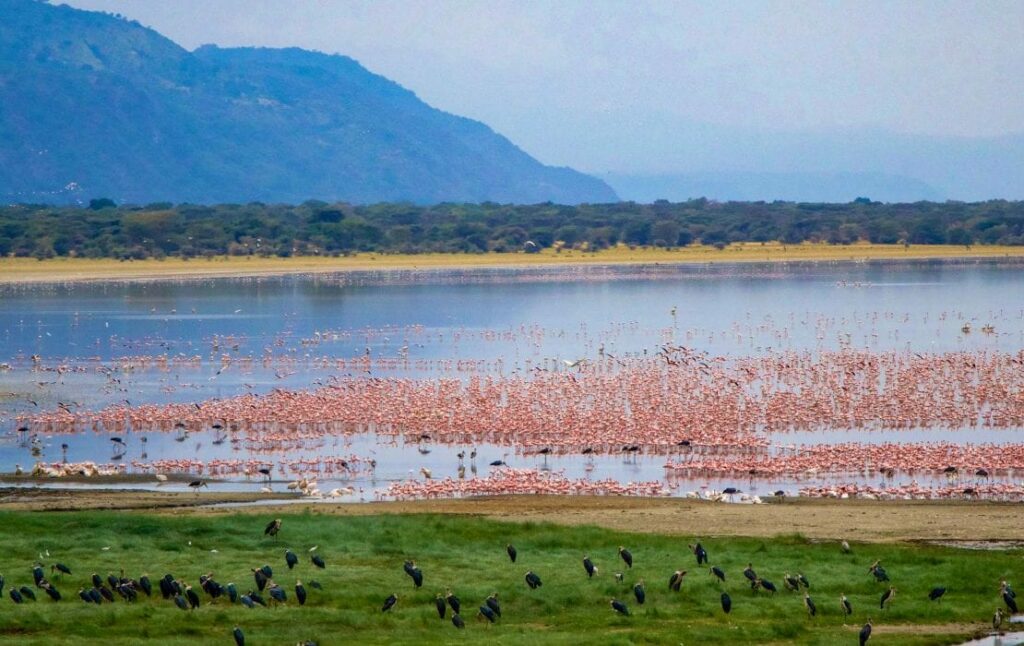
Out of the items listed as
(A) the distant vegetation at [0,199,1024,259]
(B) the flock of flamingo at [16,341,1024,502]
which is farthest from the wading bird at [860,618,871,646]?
(A) the distant vegetation at [0,199,1024,259]

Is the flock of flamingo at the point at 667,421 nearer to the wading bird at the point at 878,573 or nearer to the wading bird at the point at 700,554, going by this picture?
the wading bird at the point at 700,554

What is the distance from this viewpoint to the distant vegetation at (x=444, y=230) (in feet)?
417

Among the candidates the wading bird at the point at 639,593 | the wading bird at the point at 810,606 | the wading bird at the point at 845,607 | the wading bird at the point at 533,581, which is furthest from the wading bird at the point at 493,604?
the wading bird at the point at 845,607

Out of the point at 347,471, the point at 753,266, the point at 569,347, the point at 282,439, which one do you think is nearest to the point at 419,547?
the point at 347,471

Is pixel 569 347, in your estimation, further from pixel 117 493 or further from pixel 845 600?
pixel 845 600

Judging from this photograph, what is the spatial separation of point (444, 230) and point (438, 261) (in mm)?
17657

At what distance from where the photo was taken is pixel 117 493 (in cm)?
2767

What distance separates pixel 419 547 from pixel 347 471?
851 centimetres

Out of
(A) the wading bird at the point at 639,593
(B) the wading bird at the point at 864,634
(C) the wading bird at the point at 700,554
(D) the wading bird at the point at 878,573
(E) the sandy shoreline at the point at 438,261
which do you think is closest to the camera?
(B) the wading bird at the point at 864,634

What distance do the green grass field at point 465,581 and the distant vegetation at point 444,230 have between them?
100m

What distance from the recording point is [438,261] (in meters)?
129

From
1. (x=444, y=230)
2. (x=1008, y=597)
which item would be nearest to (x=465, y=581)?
(x=1008, y=597)

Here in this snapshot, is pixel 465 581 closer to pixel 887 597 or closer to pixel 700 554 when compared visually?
pixel 700 554

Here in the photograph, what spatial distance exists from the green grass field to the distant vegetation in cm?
10006
